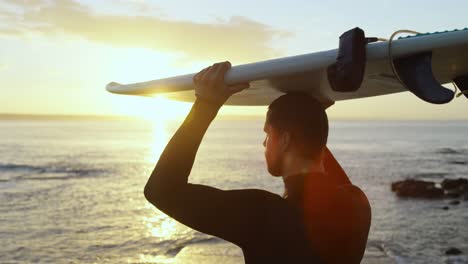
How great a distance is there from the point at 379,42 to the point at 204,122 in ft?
2.49

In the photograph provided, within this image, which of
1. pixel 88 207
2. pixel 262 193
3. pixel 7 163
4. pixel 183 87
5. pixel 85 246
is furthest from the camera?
pixel 7 163

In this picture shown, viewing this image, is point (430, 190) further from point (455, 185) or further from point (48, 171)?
point (48, 171)

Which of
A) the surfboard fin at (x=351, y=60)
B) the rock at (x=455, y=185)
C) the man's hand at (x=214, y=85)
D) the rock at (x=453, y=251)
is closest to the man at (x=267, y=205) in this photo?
the man's hand at (x=214, y=85)

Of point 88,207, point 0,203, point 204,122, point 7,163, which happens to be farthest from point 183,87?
point 7,163

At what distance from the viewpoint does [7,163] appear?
3766 centimetres

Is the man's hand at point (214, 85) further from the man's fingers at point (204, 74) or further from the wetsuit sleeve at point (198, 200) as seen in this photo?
the wetsuit sleeve at point (198, 200)

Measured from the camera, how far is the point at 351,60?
2002 millimetres

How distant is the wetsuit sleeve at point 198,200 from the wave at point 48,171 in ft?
91.8

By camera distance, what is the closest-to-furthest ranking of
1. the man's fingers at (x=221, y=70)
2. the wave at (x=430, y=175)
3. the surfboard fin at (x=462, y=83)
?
the man's fingers at (x=221, y=70)
the surfboard fin at (x=462, y=83)
the wave at (x=430, y=175)

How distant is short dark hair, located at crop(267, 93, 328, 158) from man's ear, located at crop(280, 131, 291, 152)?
0.01 metres

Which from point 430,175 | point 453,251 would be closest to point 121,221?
point 453,251

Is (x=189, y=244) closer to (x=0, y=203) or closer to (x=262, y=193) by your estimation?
(x=0, y=203)

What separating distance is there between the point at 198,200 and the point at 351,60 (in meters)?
0.81

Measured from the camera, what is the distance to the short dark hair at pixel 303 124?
2340mm
